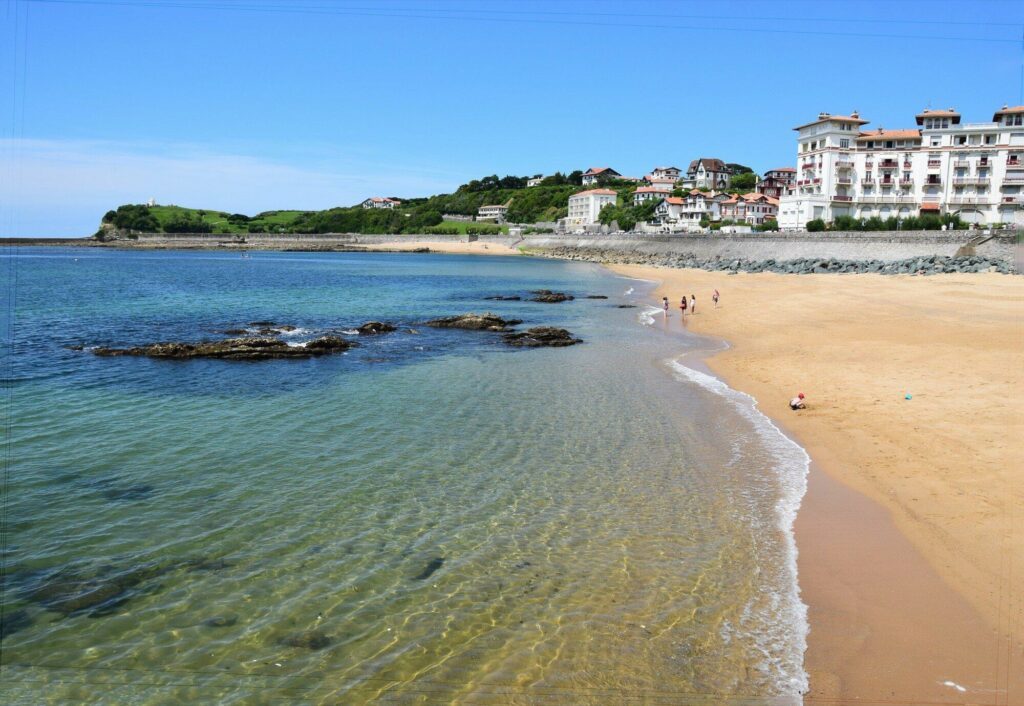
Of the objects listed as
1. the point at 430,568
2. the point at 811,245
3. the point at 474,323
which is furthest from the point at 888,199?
the point at 430,568

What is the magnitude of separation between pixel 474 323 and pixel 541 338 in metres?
5.88

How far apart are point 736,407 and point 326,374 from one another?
13.2 meters

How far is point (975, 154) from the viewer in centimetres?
8094

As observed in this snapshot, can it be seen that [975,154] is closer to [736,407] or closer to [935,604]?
[736,407]

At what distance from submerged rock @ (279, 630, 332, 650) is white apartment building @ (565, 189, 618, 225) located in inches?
6788

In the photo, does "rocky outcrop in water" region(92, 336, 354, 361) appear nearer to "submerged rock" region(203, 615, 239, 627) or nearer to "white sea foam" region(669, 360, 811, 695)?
"white sea foam" region(669, 360, 811, 695)

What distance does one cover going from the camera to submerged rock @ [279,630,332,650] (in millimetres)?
7156

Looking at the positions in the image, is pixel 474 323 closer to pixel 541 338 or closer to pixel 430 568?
pixel 541 338

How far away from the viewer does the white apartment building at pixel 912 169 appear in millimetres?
79500

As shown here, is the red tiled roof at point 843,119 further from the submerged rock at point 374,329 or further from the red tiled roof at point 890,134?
the submerged rock at point 374,329

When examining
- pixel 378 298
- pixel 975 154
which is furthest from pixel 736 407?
pixel 975 154

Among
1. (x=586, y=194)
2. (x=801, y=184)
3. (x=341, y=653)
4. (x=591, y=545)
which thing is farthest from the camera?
(x=586, y=194)

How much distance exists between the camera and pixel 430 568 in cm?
890

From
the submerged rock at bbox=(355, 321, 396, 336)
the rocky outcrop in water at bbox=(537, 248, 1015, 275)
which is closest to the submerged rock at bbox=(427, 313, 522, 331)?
the submerged rock at bbox=(355, 321, 396, 336)
